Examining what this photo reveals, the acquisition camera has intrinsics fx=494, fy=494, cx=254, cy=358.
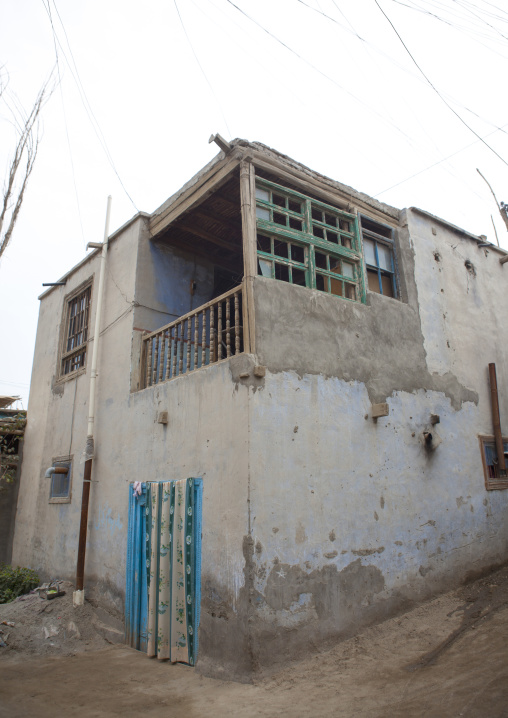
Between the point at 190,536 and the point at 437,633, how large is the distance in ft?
9.95

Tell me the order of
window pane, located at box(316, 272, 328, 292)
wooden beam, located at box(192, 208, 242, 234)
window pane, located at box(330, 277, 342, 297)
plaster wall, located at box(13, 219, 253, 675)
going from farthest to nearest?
1. wooden beam, located at box(192, 208, 242, 234)
2. window pane, located at box(330, 277, 342, 297)
3. window pane, located at box(316, 272, 328, 292)
4. plaster wall, located at box(13, 219, 253, 675)

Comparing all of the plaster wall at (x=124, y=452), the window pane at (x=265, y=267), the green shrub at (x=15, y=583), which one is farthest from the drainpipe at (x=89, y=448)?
the window pane at (x=265, y=267)

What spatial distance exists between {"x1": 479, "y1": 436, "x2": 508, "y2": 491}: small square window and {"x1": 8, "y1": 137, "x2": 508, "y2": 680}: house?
0.04 m

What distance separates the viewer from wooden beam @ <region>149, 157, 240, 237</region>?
21.6ft

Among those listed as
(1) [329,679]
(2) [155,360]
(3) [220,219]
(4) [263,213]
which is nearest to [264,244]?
(4) [263,213]

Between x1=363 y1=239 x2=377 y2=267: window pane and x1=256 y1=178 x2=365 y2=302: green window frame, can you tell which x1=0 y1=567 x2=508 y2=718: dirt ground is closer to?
x1=256 y1=178 x2=365 y2=302: green window frame

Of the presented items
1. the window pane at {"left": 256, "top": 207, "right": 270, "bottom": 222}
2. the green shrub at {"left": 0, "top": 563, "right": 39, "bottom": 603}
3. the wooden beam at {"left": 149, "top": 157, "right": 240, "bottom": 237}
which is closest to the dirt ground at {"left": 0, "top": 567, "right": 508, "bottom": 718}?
the green shrub at {"left": 0, "top": 563, "right": 39, "bottom": 603}

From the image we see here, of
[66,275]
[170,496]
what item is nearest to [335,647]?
[170,496]

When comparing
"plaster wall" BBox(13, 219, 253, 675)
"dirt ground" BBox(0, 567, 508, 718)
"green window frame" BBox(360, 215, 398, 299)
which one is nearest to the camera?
"dirt ground" BBox(0, 567, 508, 718)

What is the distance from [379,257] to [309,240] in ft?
5.88

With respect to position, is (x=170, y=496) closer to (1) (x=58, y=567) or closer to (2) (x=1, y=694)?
(2) (x=1, y=694)

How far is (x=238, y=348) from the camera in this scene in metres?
5.71

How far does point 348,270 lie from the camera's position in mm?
7359

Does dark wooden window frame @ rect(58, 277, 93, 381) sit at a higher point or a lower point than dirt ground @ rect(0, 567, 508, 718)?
higher
